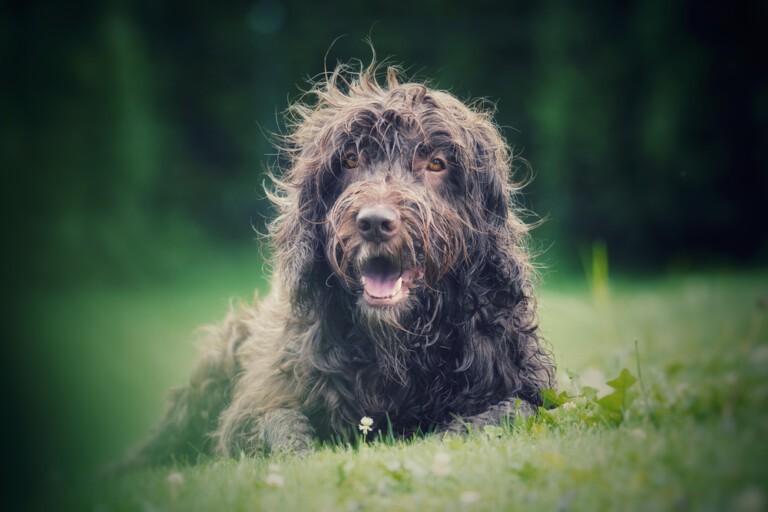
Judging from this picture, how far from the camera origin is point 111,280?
55.8ft

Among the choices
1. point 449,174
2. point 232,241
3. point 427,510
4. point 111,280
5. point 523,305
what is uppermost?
point 232,241

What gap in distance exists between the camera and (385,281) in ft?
13.1

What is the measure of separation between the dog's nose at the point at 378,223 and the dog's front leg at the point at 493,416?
1.06 m

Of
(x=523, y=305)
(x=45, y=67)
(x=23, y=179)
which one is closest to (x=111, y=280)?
(x=23, y=179)

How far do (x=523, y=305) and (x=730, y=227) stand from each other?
1295cm

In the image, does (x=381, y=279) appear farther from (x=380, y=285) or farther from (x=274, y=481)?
(x=274, y=481)

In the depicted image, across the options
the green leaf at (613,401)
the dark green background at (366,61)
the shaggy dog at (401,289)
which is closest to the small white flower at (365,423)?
the shaggy dog at (401,289)

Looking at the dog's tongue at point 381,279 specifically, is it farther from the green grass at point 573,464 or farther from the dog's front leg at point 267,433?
the dog's front leg at point 267,433

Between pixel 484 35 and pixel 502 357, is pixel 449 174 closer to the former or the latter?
pixel 502 357

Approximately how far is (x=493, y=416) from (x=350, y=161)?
162 centimetres

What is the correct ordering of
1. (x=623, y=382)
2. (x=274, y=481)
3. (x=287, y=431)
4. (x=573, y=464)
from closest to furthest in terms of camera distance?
(x=573, y=464), (x=274, y=481), (x=623, y=382), (x=287, y=431)

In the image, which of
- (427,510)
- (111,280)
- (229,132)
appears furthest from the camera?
(229,132)

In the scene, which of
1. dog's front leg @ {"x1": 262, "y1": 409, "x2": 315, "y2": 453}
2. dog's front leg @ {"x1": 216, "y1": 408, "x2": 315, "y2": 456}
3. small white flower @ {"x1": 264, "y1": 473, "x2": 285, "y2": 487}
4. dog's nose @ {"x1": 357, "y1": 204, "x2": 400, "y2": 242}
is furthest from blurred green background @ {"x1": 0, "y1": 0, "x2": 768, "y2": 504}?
small white flower @ {"x1": 264, "y1": 473, "x2": 285, "y2": 487}

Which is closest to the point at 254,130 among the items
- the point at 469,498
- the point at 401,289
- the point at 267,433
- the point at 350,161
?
the point at 350,161
